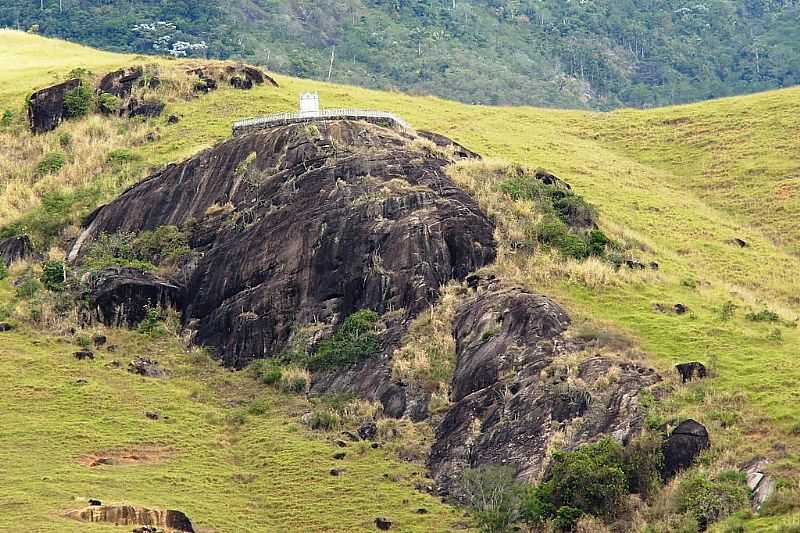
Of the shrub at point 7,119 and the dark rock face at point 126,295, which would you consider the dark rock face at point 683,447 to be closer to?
the dark rock face at point 126,295

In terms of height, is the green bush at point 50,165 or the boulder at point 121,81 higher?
the boulder at point 121,81

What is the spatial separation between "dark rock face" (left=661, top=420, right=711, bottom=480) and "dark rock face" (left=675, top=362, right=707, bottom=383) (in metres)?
3.69

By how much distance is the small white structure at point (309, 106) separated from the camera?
206 ft

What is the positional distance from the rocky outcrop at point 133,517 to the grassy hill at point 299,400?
1.01m

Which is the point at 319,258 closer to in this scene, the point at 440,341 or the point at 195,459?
the point at 440,341

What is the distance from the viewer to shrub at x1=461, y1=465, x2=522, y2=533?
129 feet

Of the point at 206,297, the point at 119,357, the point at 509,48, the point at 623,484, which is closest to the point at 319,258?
the point at 206,297

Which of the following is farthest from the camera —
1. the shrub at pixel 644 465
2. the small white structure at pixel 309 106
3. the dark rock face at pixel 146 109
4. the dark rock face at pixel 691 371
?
the dark rock face at pixel 146 109

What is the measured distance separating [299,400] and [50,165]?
26.6 m

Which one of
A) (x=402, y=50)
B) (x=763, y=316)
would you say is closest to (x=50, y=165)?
(x=763, y=316)

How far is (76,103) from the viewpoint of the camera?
74812 mm

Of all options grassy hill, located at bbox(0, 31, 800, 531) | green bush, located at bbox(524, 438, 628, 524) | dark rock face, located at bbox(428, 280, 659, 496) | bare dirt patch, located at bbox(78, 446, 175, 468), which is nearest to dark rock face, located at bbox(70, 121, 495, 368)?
grassy hill, located at bbox(0, 31, 800, 531)

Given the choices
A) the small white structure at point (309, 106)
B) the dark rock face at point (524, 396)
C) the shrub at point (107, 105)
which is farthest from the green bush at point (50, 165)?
the dark rock face at point (524, 396)

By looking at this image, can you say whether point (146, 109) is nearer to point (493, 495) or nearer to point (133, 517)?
point (133, 517)
